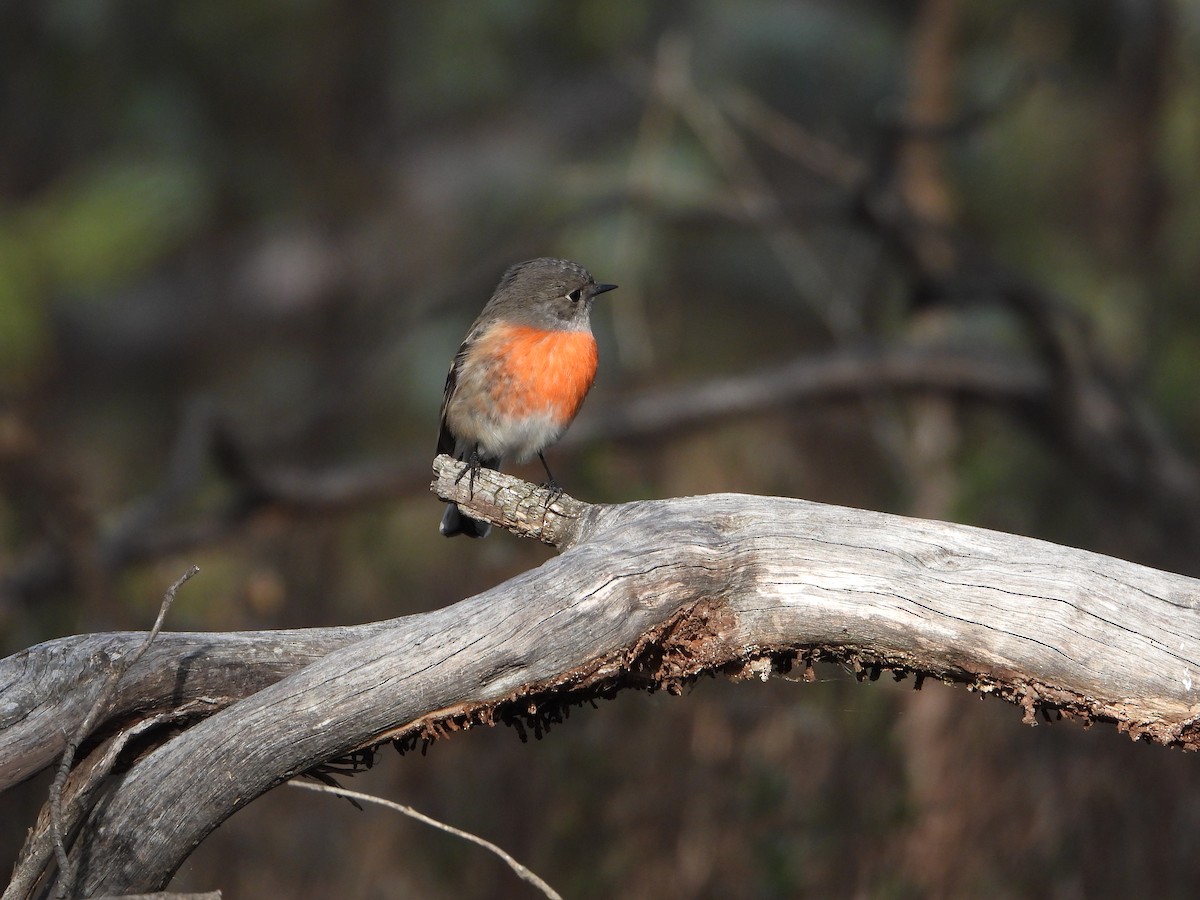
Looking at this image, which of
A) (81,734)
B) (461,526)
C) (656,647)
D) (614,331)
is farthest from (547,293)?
(81,734)

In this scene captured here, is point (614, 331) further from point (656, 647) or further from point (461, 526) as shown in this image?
point (656, 647)

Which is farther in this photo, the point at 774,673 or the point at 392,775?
the point at 392,775

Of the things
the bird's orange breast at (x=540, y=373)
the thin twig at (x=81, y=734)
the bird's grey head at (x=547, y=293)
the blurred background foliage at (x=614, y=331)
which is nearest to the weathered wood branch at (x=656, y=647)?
the thin twig at (x=81, y=734)

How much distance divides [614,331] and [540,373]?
9.21 feet

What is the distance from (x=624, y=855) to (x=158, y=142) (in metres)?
11.9

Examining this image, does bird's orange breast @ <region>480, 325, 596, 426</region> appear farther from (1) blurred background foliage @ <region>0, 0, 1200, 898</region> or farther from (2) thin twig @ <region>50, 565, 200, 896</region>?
(2) thin twig @ <region>50, 565, 200, 896</region>

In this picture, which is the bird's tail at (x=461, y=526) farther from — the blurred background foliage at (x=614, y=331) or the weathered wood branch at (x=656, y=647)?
the weathered wood branch at (x=656, y=647)

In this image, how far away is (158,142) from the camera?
1489 centimetres

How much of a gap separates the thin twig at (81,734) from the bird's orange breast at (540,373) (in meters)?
2.18

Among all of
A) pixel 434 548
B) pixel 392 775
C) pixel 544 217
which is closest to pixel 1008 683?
pixel 392 775

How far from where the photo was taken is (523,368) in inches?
185

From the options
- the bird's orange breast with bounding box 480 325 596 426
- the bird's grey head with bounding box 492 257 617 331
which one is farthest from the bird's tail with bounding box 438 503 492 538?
the bird's grey head with bounding box 492 257 617 331

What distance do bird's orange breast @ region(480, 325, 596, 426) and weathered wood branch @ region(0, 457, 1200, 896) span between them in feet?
5.74

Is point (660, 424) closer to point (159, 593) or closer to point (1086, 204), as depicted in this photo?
point (159, 593)
